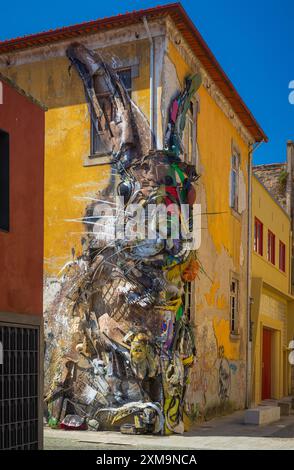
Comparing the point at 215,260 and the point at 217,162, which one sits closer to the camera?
the point at 215,260

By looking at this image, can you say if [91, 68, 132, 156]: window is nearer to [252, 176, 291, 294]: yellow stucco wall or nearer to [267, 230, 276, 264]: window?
[252, 176, 291, 294]: yellow stucco wall

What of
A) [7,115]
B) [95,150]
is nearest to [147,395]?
[95,150]

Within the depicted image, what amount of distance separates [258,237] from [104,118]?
35.1 ft

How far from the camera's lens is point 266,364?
26.3 meters

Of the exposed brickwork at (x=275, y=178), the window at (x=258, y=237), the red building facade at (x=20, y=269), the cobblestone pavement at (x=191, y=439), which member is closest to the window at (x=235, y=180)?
the window at (x=258, y=237)

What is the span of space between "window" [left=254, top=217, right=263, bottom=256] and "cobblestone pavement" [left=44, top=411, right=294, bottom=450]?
9.23 meters

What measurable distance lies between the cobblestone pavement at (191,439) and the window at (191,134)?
6.03 meters

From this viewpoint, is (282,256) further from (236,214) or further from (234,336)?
(234,336)

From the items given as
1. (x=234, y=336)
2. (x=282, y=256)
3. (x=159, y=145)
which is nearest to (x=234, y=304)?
(x=234, y=336)

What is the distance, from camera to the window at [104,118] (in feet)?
51.1

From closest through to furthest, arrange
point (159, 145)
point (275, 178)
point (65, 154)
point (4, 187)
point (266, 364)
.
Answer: point (4, 187) < point (159, 145) < point (65, 154) < point (266, 364) < point (275, 178)

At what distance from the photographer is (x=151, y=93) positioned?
49.6ft

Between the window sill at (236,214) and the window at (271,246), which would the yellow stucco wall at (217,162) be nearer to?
the window sill at (236,214)
